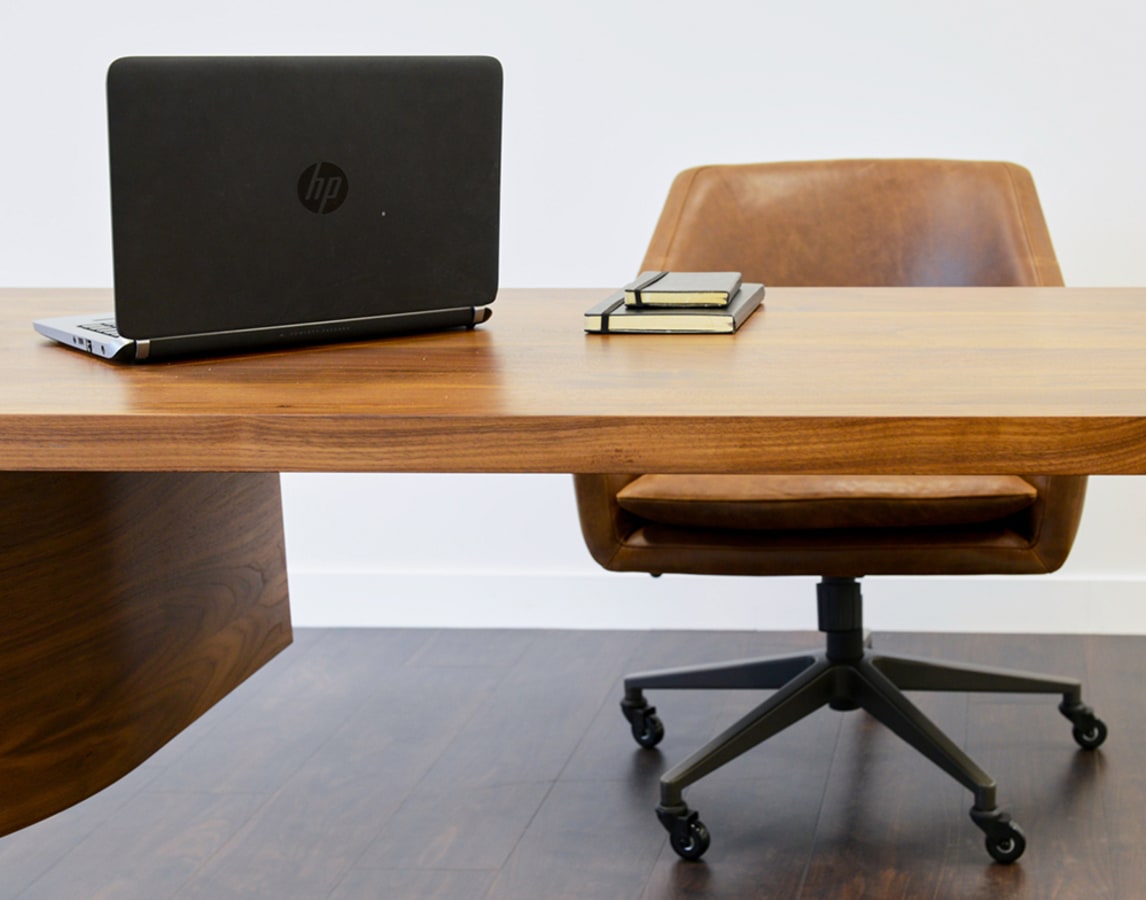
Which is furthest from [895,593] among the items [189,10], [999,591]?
[189,10]

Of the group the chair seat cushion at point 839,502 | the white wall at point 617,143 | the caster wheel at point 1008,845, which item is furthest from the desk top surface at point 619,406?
the white wall at point 617,143

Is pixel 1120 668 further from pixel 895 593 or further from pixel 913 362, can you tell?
pixel 913 362

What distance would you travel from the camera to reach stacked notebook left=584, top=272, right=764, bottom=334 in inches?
51.8

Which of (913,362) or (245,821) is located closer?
(913,362)

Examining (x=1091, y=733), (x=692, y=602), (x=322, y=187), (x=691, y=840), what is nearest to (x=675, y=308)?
(x=322, y=187)

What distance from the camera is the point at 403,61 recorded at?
50.8 inches

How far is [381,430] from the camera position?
96cm

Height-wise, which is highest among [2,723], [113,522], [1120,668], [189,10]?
[189,10]

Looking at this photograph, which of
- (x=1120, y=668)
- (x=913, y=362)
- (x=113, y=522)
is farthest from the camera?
(x=1120, y=668)

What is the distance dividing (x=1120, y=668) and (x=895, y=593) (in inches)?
17.4

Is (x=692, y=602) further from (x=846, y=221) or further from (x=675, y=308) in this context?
(x=675, y=308)

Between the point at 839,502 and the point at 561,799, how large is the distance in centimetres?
63

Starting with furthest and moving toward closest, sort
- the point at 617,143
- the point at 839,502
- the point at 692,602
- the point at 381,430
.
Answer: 1. the point at 692,602
2. the point at 617,143
3. the point at 839,502
4. the point at 381,430

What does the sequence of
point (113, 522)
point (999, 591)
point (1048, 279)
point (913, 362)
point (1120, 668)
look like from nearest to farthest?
point (913, 362), point (113, 522), point (1048, 279), point (1120, 668), point (999, 591)
